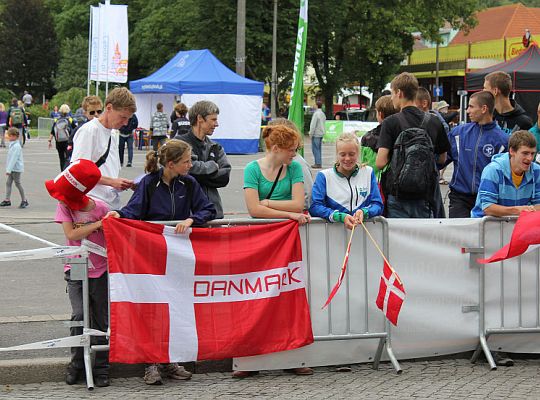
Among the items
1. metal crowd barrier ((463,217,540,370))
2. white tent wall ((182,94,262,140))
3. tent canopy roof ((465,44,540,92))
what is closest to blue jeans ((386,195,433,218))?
metal crowd barrier ((463,217,540,370))

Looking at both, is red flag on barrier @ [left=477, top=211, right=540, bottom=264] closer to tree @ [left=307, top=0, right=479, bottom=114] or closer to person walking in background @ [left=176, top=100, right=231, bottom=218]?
person walking in background @ [left=176, top=100, right=231, bottom=218]

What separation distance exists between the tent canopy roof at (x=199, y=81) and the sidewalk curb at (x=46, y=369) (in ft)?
78.8

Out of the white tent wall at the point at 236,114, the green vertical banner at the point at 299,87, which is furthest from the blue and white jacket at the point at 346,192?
the white tent wall at the point at 236,114

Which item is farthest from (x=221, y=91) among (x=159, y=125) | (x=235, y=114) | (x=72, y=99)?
(x=72, y=99)

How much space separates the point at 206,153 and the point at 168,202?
95 centimetres

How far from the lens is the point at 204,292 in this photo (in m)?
6.37

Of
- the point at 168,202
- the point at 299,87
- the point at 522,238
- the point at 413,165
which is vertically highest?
the point at 299,87

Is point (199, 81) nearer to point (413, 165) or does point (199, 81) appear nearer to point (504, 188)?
point (413, 165)

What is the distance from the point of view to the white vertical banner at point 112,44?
3284 cm

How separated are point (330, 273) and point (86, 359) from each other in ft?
5.82

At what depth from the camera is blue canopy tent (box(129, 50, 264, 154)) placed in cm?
3023

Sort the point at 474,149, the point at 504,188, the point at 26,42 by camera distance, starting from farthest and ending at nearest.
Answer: the point at 26,42 → the point at 474,149 → the point at 504,188

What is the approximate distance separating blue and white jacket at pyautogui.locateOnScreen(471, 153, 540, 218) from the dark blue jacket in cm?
209

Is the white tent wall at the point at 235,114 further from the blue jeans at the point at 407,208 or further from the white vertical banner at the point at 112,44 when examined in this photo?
the blue jeans at the point at 407,208
